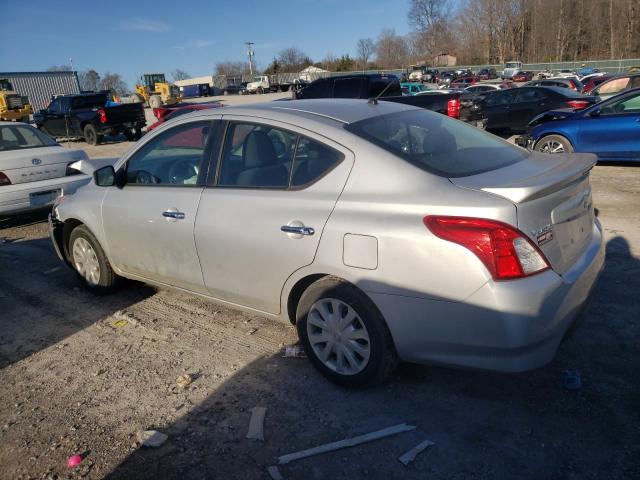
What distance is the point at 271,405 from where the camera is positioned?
2.99 meters

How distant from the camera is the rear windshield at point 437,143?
2887 millimetres

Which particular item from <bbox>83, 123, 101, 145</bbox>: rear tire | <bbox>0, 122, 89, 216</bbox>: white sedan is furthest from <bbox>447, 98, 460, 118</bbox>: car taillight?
<bbox>83, 123, 101, 145</bbox>: rear tire

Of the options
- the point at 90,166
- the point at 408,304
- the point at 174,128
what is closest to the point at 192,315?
the point at 174,128

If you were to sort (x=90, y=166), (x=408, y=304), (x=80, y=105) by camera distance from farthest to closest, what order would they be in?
(x=80, y=105), (x=90, y=166), (x=408, y=304)

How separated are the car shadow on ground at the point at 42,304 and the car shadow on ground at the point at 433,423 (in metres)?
1.65

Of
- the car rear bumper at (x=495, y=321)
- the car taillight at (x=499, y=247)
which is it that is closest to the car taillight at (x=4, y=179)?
the car rear bumper at (x=495, y=321)

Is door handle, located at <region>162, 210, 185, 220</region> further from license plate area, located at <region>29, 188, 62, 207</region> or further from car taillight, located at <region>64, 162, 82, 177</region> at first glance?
car taillight, located at <region>64, 162, 82, 177</region>

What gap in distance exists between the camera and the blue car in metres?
8.61

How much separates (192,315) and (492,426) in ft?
8.71

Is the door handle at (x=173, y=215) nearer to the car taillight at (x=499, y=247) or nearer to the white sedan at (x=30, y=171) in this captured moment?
the car taillight at (x=499, y=247)

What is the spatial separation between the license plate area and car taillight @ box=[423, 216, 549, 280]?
6796 mm

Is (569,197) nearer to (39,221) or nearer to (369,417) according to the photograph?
(369,417)

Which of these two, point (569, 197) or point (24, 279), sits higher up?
point (569, 197)

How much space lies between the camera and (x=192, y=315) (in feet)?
14.3
